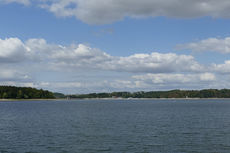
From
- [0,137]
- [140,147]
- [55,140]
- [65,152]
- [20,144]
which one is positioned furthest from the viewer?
[0,137]

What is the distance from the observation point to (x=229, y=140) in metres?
48.7

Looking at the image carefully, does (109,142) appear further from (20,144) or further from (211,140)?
(211,140)

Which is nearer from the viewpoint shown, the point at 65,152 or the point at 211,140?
the point at 65,152

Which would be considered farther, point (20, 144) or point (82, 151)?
point (20, 144)

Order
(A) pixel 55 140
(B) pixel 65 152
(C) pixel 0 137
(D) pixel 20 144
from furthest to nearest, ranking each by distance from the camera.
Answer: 1. (C) pixel 0 137
2. (A) pixel 55 140
3. (D) pixel 20 144
4. (B) pixel 65 152

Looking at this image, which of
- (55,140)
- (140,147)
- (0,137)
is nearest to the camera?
(140,147)

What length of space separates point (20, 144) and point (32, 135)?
926 centimetres

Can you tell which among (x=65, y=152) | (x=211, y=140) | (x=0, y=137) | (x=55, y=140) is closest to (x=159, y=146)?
(x=211, y=140)

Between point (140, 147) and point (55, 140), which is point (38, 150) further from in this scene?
point (140, 147)

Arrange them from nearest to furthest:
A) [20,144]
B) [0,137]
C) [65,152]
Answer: [65,152]
[20,144]
[0,137]

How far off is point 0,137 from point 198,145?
127 ft

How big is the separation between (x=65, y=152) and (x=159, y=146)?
15.5 meters

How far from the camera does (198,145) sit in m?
45.2

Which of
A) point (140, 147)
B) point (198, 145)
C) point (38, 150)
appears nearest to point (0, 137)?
point (38, 150)
